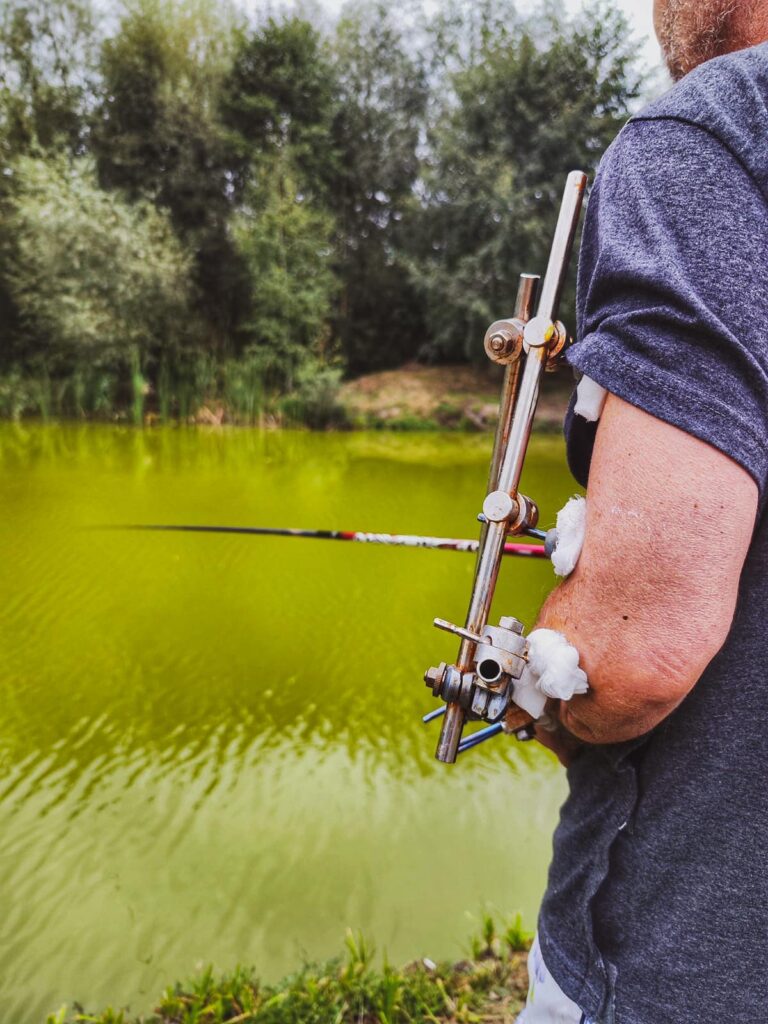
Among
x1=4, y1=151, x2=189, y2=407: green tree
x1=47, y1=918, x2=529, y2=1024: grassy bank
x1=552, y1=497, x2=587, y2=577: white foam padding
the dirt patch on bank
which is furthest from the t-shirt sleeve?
x1=4, y1=151, x2=189, y2=407: green tree

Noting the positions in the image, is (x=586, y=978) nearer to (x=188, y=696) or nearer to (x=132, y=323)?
(x=188, y=696)

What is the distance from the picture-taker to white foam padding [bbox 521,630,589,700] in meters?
0.56

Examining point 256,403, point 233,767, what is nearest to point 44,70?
point 256,403

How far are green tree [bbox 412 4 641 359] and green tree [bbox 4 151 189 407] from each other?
449cm

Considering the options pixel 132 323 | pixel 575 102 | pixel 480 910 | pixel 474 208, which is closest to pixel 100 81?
pixel 132 323

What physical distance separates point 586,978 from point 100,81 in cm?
1622

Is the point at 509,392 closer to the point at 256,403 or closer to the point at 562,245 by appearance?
the point at 562,245

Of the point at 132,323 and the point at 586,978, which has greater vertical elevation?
the point at 586,978

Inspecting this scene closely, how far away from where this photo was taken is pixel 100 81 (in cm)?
1355

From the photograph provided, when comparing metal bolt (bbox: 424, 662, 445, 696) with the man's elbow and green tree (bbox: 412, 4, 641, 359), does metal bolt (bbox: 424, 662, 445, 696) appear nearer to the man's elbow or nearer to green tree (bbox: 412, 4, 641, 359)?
the man's elbow

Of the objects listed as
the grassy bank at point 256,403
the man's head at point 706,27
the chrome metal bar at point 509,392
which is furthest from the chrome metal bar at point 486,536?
the grassy bank at point 256,403

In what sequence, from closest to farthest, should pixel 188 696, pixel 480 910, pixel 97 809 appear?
pixel 480 910 < pixel 97 809 < pixel 188 696

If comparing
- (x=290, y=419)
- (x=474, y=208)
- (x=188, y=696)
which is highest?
(x=474, y=208)

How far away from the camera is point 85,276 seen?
11.0m
